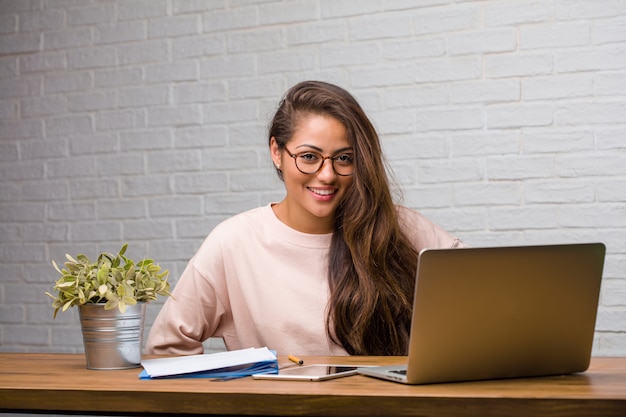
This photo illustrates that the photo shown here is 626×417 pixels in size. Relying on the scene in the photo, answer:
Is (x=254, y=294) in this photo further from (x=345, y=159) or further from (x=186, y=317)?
(x=345, y=159)

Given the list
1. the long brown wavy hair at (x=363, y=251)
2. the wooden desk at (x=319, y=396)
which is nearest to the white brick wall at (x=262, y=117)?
the long brown wavy hair at (x=363, y=251)

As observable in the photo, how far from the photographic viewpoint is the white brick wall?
9.14ft

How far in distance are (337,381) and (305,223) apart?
0.92 meters

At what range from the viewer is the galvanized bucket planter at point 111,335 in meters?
1.59

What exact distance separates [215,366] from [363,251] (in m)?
0.74

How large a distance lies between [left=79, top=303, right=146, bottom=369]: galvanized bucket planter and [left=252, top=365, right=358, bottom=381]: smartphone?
1.00ft

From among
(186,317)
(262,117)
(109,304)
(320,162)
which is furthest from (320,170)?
(262,117)

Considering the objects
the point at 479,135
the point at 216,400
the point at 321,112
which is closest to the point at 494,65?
the point at 479,135

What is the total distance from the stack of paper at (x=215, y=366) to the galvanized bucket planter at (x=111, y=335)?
4 cm

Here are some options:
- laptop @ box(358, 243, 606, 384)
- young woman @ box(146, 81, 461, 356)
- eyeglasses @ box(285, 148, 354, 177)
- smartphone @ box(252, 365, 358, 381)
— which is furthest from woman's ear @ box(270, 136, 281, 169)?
laptop @ box(358, 243, 606, 384)

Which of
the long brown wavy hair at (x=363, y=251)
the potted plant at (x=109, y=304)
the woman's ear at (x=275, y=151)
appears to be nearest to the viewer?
the potted plant at (x=109, y=304)

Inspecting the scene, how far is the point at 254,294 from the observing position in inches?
86.7

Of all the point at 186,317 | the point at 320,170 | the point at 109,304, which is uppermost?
the point at 320,170

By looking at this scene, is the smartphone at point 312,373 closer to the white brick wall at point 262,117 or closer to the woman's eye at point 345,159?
the woman's eye at point 345,159
